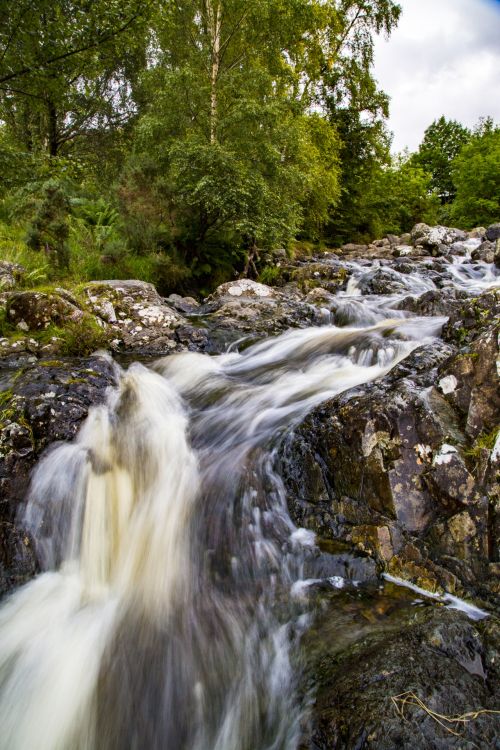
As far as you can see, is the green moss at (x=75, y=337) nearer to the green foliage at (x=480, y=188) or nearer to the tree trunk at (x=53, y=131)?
the tree trunk at (x=53, y=131)

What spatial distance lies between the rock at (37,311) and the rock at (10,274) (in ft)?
3.19

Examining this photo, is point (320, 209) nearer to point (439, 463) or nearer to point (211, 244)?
point (211, 244)

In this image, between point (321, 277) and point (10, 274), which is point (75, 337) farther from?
point (321, 277)

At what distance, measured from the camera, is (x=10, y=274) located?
285 inches

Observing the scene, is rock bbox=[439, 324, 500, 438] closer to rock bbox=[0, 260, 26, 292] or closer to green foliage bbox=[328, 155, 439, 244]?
rock bbox=[0, 260, 26, 292]

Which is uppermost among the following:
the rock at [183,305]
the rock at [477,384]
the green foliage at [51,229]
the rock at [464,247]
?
the green foliage at [51,229]

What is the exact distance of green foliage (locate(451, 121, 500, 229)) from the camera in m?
22.6

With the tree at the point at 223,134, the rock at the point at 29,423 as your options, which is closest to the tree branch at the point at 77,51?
the tree at the point at 223,134

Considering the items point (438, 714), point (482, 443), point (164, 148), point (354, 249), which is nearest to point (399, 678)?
point (438, 714)

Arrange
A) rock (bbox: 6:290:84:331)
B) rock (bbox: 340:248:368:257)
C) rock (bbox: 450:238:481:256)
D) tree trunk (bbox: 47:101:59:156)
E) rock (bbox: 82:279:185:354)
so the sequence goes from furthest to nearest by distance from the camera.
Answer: rock (bbox: 340:248:368:257) < rock (bbox: 450:238:481:256) < tree trunk (bbox: 47:101:59:156) < rock (bbox: 82:279:185:354) < rock (bbox: 6:290:84:331)

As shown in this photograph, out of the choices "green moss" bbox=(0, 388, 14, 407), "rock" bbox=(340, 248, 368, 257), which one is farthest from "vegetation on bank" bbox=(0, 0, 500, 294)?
"green moss" bbox=(0, 388, 14, 407)

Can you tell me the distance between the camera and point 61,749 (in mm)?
2057

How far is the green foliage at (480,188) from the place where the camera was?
74.1ft

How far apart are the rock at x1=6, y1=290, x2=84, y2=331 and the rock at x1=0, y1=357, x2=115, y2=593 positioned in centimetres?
159
